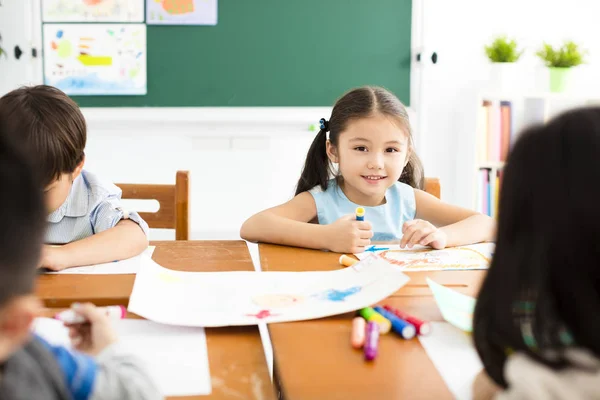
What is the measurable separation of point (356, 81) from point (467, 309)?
256 cm

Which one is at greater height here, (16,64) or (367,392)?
(16,64)

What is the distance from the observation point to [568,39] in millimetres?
3621

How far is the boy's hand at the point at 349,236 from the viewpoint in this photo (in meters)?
1.34

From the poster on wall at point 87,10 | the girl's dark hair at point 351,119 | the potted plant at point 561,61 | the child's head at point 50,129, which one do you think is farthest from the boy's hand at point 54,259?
the potted plant at point 561,61

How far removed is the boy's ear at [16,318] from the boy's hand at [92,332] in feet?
0.83

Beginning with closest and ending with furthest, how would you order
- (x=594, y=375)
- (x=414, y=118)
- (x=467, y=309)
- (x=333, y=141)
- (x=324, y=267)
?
(x=594, y=375) → (x=467, y=309) → (x=324, y=267) → (x=333, y=141) → (x=414, y=118)

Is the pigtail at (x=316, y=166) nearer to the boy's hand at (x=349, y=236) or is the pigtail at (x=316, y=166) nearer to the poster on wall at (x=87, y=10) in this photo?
the boy's hand at (x=349, y=236)

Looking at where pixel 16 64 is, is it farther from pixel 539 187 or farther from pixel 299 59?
pixel 539 187

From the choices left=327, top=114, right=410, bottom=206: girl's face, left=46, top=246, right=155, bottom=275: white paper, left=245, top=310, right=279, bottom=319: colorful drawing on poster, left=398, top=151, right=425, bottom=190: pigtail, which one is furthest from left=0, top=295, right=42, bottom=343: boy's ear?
left=398, top=151, right=425, bottom=190: pigtail

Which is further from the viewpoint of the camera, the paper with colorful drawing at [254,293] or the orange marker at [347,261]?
the orange marker at [347,261]

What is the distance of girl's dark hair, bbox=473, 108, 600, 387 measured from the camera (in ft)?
1.75

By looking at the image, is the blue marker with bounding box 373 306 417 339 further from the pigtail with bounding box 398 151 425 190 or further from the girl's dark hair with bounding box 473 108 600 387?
the pigtail with bounding box 398 151 425 190

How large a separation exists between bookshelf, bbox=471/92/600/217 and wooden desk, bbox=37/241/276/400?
2.28 metres

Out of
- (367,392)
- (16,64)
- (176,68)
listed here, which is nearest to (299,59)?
(176,68)
